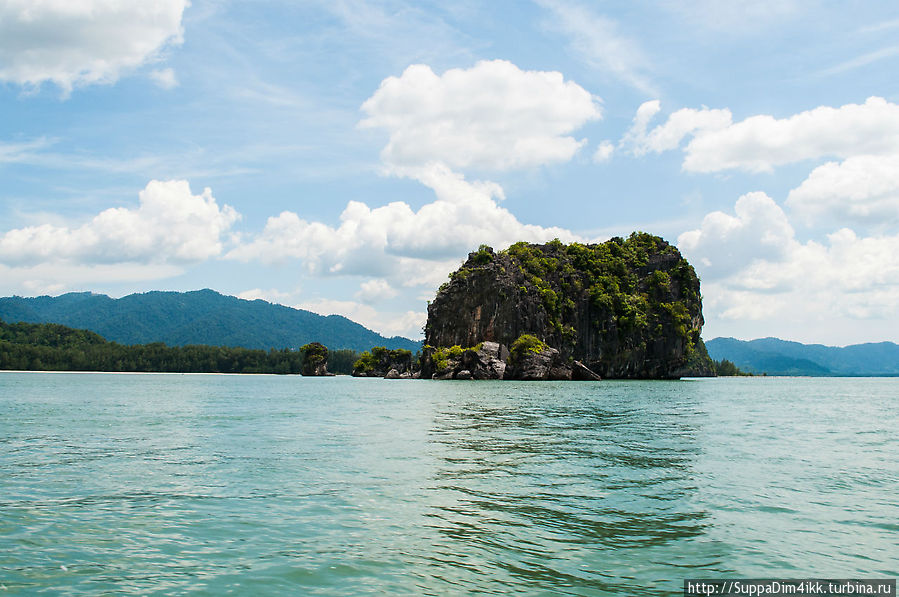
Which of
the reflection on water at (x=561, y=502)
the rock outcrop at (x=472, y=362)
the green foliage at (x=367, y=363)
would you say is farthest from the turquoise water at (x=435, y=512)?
the green foliage at (x=367, y=363)

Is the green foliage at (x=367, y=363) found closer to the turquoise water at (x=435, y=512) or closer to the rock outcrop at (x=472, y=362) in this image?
the rock outcrop at (x=472, y=362)

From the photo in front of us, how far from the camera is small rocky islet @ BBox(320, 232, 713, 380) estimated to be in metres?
129

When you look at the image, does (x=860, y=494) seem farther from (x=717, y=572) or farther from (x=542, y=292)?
(x=542, y=292)

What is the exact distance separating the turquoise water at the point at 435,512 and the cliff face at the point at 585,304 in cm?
10975

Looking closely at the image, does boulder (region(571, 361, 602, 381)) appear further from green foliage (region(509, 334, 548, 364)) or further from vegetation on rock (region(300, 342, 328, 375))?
vegetation on rock (region(300, 342, 328, 375))

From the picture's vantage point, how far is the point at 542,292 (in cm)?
14350

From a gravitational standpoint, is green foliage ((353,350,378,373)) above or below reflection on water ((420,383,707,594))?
below

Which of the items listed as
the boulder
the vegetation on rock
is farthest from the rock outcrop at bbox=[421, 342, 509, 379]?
the vegetation on rock

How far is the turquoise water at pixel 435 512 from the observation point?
9.67 meters

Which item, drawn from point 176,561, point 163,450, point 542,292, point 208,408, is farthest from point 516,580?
point 542,292

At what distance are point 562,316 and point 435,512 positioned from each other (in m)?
139

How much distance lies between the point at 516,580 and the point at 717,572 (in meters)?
3.28

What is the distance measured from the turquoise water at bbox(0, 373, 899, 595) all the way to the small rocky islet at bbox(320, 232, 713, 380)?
9912 cm

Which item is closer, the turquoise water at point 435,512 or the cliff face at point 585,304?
the turquoise water at point 435,512
